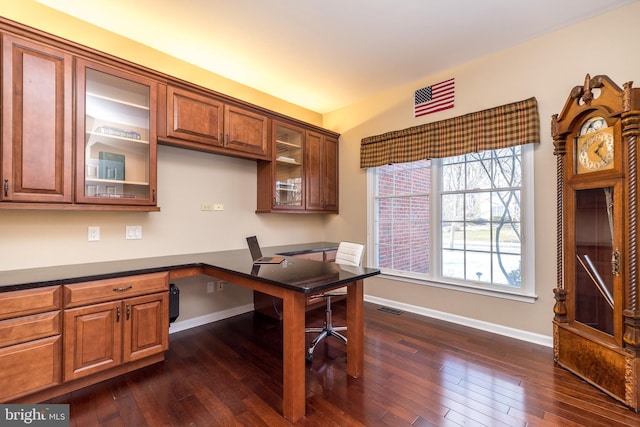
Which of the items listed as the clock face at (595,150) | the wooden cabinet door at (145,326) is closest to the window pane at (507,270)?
the clock face at (595,150)

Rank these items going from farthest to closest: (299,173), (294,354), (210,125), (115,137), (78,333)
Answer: (299,173) < (210,125) < (115,137) < (78,333) < (294,354)

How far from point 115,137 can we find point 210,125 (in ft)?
2.73

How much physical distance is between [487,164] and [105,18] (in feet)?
12.8

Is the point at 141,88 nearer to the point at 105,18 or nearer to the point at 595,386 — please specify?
the point at 105,18

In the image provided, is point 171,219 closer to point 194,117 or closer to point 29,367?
point 194,117

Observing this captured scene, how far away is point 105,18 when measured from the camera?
2480mm

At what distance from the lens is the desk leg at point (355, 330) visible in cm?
220

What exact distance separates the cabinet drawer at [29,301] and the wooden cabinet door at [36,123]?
0.63 metres

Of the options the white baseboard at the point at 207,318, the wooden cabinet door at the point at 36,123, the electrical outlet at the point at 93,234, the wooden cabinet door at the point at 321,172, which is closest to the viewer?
the wooden cabinet door at the point at 36,123

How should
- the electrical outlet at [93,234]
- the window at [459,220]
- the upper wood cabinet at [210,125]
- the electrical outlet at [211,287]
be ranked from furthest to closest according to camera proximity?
the electrical outlet at [211,287] < the window at [459,220] < the upper wood cabinet at [210,125] < the electrical outlet at [93,234]

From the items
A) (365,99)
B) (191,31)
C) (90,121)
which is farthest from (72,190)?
(365,99)

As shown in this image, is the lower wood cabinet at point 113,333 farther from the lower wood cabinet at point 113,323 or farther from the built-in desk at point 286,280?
the built-in desk at point 286,280

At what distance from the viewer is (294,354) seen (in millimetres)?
1751

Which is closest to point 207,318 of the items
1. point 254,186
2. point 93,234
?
point 93,234
